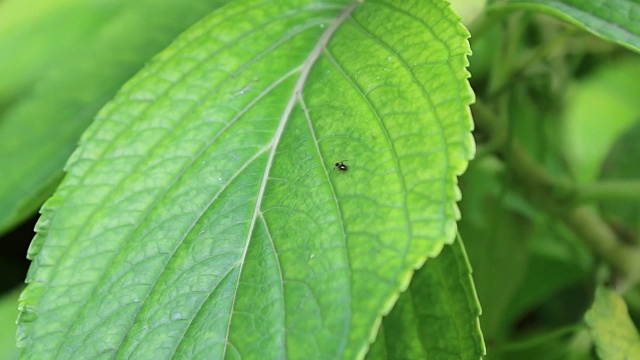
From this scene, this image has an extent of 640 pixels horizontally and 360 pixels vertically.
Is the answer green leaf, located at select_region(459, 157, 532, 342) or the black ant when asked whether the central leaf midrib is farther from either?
green leaf, located at select_region(459, 157, 532, 342)

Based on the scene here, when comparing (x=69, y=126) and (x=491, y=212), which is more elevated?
(x=69, y=126)

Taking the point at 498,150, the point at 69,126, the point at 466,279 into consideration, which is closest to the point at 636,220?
the point at 498,150

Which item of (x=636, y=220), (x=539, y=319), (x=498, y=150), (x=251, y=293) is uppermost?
(x=251, y=293)

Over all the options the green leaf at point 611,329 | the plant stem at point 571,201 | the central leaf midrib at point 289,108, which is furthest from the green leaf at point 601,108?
the central leaf midrib at point 289,108

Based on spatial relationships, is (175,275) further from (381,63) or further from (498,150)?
(498,150)

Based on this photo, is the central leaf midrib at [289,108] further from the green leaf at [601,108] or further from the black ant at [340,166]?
the green leaf at [601,108]

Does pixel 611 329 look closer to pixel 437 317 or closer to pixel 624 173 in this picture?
pixel 437 317

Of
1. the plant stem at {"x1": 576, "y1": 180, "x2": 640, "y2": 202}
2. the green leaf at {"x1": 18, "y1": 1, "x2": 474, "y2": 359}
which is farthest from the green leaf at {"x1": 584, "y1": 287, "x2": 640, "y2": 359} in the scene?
the green leaf at {"x1": 18, "y1": 1, "x2": 474, "y2": 359}
